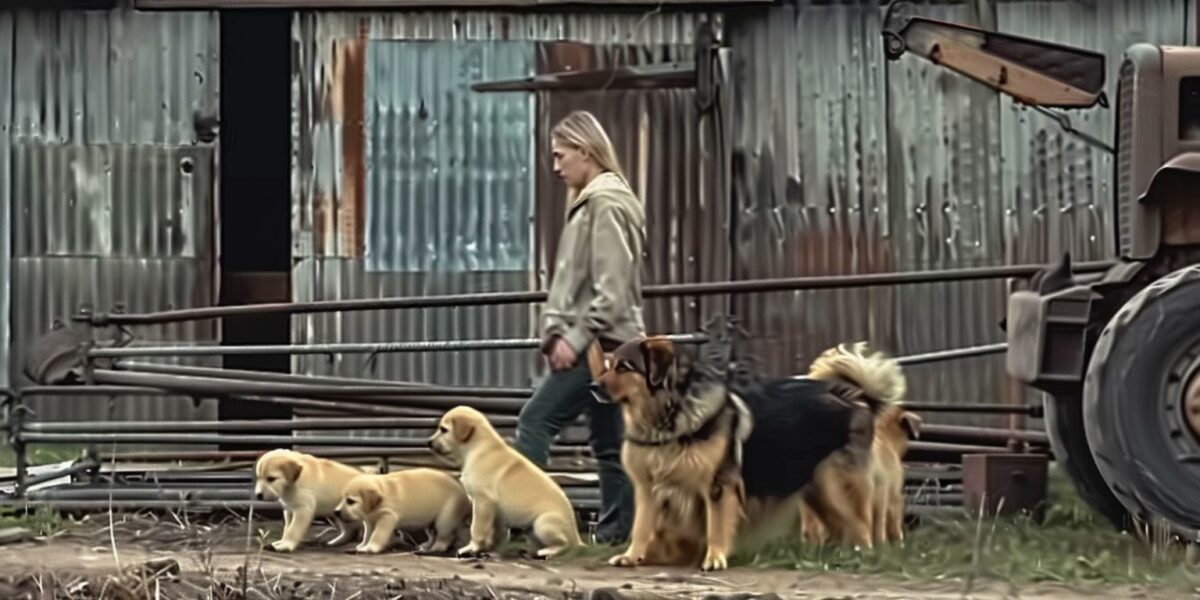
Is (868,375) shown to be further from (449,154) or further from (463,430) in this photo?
(449,154)

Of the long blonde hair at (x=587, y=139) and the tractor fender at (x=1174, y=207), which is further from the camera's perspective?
Result: the tractor fender at (x=1174, y=207)

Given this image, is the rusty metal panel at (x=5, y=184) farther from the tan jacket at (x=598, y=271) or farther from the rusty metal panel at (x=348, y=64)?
the tan jacket at (x=598, y=271)

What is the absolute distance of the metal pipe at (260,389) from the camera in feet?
26.6

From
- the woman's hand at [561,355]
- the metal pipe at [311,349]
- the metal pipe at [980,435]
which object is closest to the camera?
the woman's hand at [561,355]

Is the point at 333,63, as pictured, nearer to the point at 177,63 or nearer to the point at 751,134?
the point at 177,63

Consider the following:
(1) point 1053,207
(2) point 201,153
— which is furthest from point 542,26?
(1) point 1053,207

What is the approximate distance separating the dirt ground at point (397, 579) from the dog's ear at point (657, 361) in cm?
69

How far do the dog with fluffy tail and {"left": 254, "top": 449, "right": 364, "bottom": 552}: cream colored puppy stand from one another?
1837mm

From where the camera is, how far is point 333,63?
1079 cm

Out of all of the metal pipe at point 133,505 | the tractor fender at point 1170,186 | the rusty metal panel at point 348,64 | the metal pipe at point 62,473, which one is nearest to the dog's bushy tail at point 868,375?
the tractor fender at point 1170,186

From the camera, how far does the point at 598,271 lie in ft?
22.7

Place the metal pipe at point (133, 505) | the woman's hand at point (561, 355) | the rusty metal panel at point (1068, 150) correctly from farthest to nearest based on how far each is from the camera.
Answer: the rusty metal panel at point (1068, 150) < the metal pipe at point (133, 505) < the woman's hand at point (561, 355)

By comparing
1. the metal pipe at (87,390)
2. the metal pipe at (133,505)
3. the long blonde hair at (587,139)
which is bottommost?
the metal pipe at (133,505)

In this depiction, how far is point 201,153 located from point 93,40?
93 centimetres
